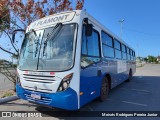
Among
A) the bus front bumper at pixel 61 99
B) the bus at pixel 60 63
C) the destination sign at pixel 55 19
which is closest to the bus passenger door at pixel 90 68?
the bus at pixel 60 63

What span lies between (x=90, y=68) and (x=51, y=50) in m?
1.31

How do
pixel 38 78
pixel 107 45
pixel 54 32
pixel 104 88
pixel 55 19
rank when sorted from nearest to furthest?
pixel 38 78 < pixel 54 32 < pixel 55 19 < pixel 104 88 < pixel 107 45

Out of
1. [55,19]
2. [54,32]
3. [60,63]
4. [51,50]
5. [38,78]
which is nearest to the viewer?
[60,63]

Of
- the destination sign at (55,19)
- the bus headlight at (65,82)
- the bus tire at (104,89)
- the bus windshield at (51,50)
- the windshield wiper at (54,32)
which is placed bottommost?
Result: the bus tire at (104,89)

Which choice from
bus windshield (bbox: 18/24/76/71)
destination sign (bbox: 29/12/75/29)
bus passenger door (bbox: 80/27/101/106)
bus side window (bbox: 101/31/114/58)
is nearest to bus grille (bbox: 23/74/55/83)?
bus windshield (bbox: 18/24/76/71)

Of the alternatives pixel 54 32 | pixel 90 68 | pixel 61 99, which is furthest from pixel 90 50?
pixel 61 99

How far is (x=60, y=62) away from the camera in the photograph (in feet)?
17.3

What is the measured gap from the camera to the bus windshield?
5289 millimetres

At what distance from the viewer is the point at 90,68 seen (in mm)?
Result: 6020

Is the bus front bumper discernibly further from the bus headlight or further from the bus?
the bus headlight

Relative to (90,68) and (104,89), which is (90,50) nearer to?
(90,68)

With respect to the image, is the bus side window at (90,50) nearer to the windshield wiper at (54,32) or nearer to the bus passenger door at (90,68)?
the bus passenger door at (90,68)

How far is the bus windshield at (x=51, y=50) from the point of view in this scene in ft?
17.4

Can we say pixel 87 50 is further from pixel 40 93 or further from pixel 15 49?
pixel 15 49
